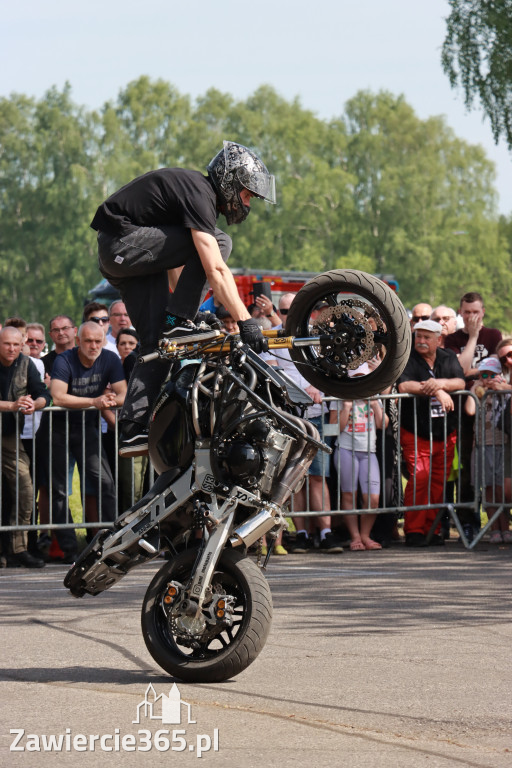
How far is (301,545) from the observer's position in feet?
36.9

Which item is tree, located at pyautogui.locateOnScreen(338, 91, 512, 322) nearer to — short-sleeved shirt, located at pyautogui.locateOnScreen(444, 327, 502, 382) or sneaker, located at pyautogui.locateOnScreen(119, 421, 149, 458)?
short-sleeved shirt, located at pyautogui.locateOnScreen(444, 327, 502, 382)

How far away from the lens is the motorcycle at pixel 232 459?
5328mm

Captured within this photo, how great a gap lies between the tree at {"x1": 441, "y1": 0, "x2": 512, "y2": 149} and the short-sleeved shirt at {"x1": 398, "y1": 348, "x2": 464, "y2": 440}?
2719cm

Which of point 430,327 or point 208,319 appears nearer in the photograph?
point 208,319

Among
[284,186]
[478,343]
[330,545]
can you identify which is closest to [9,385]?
[330,545]

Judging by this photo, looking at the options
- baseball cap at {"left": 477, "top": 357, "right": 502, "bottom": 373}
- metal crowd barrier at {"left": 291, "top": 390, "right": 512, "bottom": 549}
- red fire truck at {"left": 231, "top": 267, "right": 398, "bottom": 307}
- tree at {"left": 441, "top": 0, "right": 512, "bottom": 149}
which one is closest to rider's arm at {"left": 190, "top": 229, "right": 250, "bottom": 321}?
metal crowd barrier at {"left": 291, "top": 390, "right": 512, "bottom": 549}

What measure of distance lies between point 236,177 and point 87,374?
549 cm

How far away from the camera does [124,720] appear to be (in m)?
4.66

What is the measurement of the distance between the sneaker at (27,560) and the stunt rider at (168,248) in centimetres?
493

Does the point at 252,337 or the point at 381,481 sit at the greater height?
the point at 252,337

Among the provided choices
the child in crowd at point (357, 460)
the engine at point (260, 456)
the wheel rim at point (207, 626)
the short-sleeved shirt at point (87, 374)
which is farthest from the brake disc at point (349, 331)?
the child in crowd at point (357, 460)

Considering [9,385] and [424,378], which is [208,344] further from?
[424,378]

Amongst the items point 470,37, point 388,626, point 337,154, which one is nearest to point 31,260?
point 337,154

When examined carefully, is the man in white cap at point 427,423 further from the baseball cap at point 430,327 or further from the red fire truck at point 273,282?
the red fire truck at point 273,282
